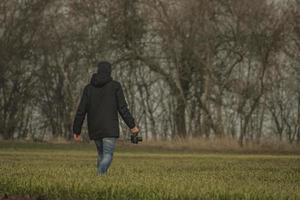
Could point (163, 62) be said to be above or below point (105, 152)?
above

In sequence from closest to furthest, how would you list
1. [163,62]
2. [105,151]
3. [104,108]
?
[104,108] → [105,151] → [163,62]

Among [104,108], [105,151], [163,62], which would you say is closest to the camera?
[104,108]

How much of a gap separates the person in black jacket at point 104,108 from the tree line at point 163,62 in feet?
98.6

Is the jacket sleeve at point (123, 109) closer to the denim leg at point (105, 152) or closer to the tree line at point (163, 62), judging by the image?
the denim leg at point (105, 152)

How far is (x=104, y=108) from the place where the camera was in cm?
1422

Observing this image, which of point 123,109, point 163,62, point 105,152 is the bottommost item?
point 105,152

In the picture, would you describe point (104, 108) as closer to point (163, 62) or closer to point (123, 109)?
point (123, 109)

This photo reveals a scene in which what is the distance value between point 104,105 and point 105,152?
832mm

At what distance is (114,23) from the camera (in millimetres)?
49750

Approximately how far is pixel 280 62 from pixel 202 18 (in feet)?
18.5

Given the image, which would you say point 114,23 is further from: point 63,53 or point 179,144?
point 179,144

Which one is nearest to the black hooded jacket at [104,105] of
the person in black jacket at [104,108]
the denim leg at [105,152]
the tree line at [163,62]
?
the person in black jacket at [104,108]

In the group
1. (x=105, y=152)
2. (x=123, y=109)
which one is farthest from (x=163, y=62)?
(x=123, y=109)

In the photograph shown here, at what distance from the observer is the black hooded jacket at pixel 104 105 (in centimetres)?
1422
